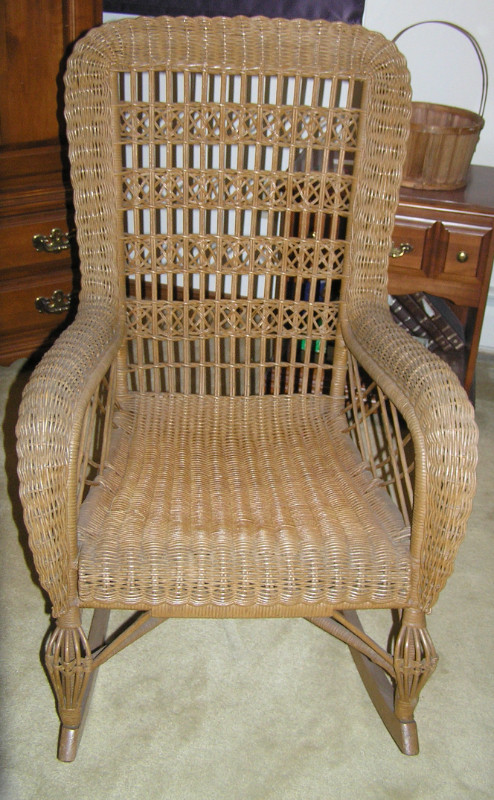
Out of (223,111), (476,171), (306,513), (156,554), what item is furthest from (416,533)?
(476,171)

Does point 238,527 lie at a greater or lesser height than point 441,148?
lesser

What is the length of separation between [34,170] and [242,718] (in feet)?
4.96

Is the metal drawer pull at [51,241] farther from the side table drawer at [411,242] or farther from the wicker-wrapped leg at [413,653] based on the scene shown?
the wicker-wrapped leg at [413,653]

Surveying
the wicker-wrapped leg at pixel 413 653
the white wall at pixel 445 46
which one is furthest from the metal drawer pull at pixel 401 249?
the wicker-wrapped leg at pixel 413 653

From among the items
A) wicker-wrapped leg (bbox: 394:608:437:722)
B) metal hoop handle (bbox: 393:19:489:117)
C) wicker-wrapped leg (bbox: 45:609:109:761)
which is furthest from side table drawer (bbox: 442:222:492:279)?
wicker-wrapped leg (bbox: 45:609:109:761)

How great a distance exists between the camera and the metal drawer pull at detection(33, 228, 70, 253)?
2096 millimetres

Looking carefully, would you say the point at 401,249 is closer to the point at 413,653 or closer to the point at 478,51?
the point at 478,51

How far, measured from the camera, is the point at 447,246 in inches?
73.4

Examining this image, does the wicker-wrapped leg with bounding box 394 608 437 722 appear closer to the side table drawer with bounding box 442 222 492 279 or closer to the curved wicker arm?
the curved wicker arm

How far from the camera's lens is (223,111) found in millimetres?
1343

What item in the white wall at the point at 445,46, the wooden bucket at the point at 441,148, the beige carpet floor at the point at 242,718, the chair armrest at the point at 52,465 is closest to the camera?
the chair armrest at the point at 52,465

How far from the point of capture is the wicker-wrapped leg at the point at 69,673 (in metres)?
1.09

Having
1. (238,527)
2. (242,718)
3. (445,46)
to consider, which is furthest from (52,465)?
(445,46)

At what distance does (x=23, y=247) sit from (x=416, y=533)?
150 centimetres
